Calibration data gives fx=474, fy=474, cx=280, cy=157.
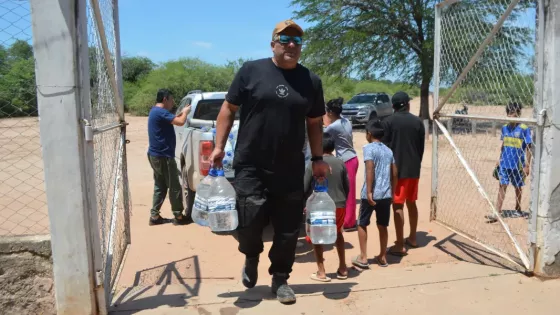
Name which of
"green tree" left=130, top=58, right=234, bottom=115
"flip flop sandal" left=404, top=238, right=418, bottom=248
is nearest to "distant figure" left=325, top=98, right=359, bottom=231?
"flip flop sandal" left=404, top=238, right=418, bottom=248

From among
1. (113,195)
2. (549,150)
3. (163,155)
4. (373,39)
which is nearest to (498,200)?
(549,150)

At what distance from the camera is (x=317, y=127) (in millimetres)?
3754

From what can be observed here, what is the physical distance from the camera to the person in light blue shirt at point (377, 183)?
4895mm

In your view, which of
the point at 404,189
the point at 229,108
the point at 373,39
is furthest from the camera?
the point at 373,39

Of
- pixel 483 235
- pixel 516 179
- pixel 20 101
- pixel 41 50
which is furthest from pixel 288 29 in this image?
pixel 516 179

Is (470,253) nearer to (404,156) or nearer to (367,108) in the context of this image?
(404,156)

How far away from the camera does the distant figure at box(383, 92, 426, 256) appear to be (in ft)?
17.9

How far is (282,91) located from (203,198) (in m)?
1.01

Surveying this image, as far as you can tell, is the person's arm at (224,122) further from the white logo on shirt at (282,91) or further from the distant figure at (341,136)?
the distant figure at (341,136)

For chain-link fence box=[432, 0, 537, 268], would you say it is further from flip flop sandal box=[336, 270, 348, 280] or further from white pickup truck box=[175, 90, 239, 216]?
white pickup truck box=[175, 90, 239, 216]

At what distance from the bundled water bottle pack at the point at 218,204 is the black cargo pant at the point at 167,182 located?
336cm

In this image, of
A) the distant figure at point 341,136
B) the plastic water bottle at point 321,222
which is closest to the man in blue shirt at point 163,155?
the distant figure at point 341,136

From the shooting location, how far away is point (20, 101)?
15.7 feet

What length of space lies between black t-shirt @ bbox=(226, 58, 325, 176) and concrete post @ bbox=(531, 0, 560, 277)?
195cm
